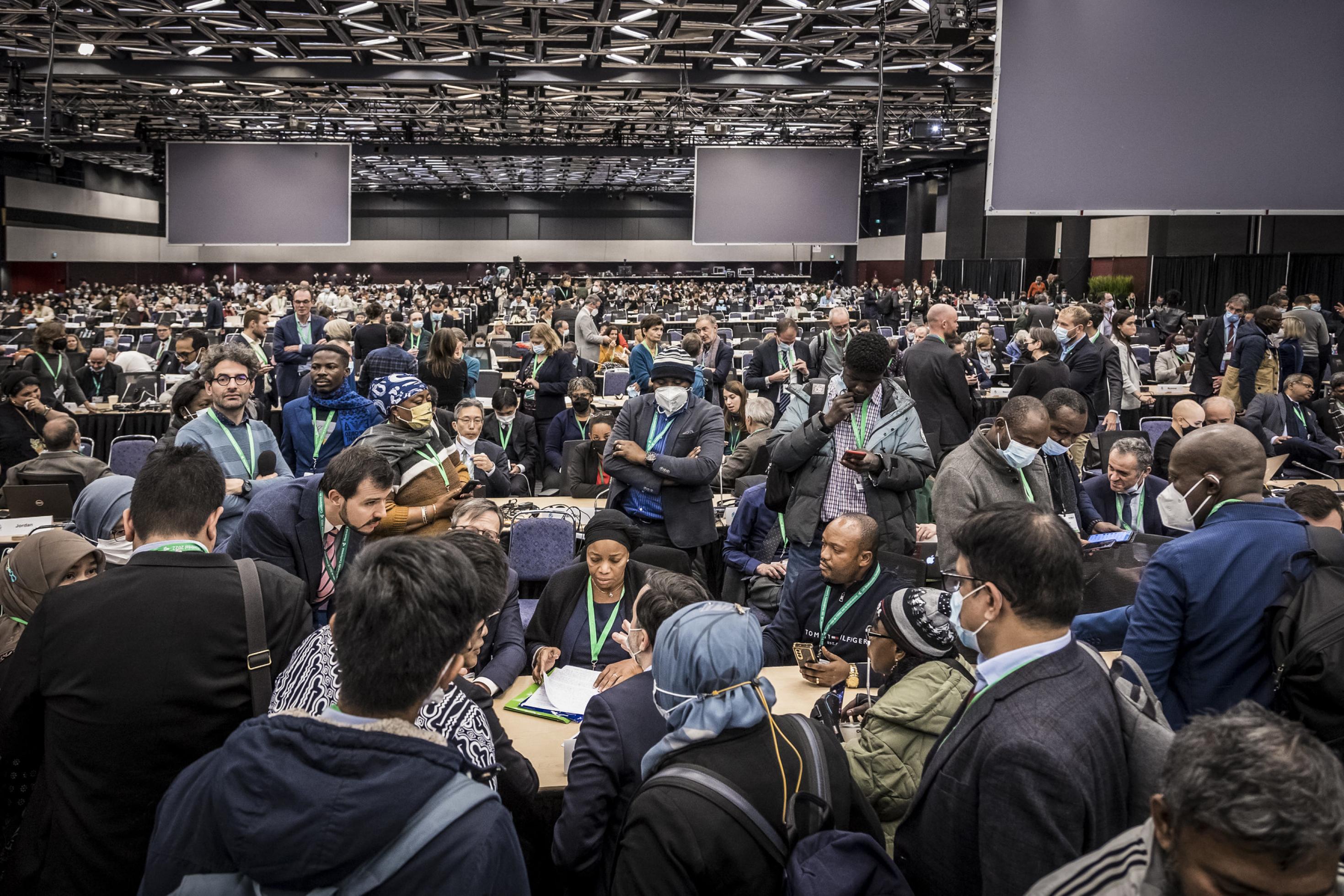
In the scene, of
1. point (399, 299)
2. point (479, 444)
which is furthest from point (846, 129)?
point (479, 444)

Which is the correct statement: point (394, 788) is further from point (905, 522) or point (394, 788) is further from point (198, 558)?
point (905, 522)

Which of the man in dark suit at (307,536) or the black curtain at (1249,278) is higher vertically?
the black curtain at (1249,278)

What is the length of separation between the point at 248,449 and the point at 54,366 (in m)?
6.07

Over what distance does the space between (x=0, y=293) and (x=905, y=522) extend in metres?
31.3

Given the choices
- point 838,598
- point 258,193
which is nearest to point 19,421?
point 838,598

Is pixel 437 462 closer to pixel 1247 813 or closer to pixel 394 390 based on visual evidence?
pixel 394 390

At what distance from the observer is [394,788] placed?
1.43 metres

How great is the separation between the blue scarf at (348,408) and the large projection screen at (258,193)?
9.29 metres

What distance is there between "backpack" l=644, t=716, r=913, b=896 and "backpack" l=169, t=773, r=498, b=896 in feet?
1.77

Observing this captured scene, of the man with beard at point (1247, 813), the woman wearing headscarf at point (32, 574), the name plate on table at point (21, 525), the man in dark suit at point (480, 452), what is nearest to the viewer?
the man with beard at point (1247, 813)

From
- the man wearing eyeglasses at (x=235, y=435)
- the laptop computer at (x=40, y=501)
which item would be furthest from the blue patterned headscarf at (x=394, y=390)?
the laptop computer at (x=40, y=501)

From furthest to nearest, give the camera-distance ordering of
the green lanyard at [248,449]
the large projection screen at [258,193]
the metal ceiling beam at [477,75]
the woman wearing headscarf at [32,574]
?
1. the metal ceiling beam at [477,75]
2. the large projection screen at [258,193]
3. the green lanyard at [248,449]
4. the woman wearing headscarf at [32,574]

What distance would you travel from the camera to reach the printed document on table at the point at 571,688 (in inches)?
131

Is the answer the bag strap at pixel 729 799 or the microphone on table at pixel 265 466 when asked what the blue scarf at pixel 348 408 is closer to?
the microphone on table at pixel 265 466
